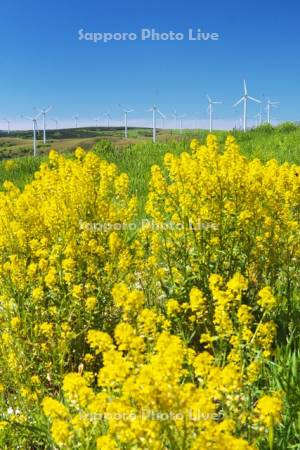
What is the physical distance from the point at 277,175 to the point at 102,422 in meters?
2.66

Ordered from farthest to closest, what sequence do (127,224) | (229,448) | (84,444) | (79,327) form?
(127,224) < (79,327) < (84,444) < (229,448)

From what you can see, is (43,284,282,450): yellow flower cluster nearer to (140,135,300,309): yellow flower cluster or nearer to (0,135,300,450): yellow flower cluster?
(0,135,300,450): yellow flower cluster

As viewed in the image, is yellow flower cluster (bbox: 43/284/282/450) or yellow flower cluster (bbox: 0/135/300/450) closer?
yellow flower cluster (bbox: 43/284/282/450)

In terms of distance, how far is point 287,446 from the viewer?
260 centimetres

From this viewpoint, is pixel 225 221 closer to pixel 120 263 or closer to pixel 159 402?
pixel 120 263

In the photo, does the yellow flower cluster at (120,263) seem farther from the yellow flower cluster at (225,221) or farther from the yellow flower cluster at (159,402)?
the yellow flower cluster at (159,402)

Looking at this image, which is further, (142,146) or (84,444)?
(142,146)

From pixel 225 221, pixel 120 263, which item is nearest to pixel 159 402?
pixel 120 263

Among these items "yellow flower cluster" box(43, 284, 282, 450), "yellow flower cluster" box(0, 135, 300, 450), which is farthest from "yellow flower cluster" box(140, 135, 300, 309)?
"yellow flower cluster" box(43, 284, 282, 450)

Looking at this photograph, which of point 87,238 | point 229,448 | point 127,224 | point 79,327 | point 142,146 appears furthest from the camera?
point 142,146

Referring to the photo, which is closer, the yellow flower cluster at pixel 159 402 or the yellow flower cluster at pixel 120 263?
the yellow flower cluster at pixel 159 402

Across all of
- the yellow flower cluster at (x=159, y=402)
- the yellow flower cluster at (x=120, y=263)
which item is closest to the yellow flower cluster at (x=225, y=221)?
the yellow flower cluster at (x=120, y=263)

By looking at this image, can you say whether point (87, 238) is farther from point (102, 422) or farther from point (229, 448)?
point (229, 448)

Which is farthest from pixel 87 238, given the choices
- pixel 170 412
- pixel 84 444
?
pixel 170 412
